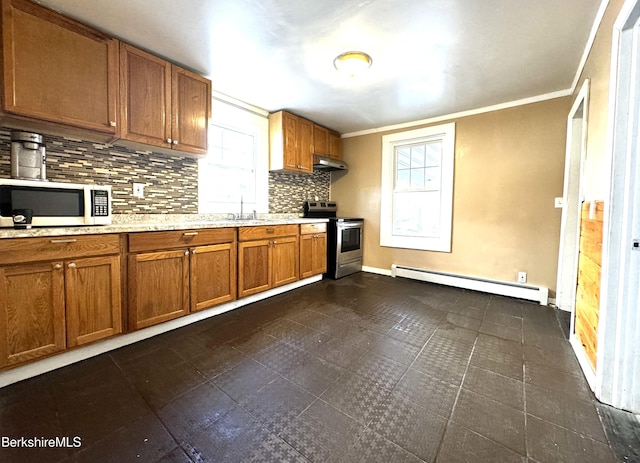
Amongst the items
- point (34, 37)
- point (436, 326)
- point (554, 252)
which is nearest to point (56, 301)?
point (34, 37)

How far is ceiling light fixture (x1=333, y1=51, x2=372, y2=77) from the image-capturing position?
2.11 meters

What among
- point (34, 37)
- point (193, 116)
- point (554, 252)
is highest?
point (34, 37)

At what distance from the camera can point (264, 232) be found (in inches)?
112

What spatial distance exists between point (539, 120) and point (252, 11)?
305 cm

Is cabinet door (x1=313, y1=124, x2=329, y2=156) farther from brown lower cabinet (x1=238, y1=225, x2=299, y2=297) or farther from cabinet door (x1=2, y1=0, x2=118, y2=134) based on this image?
cabinet door (x1=2, y1=0, x2=118, y2=134)

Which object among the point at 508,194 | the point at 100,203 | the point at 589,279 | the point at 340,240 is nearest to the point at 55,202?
the point at 100,203

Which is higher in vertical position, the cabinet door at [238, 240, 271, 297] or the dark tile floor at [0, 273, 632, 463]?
the cabinet door at [238, 240, 271, 297]

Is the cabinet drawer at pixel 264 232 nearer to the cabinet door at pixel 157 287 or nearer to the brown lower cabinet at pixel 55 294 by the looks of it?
the cabinet door at pixel 157 287

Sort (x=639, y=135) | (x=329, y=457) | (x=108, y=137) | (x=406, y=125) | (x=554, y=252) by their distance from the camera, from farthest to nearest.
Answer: (x=406, y=125) → (x=554, y=252) → (x=108, y=137) → (x=639, y=135) → (x=329, y=457)

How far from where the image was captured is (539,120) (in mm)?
2895

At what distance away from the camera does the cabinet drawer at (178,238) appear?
1.93 meters

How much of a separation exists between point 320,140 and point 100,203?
2.88 meters

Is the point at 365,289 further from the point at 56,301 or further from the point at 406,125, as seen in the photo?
the point at 56,301

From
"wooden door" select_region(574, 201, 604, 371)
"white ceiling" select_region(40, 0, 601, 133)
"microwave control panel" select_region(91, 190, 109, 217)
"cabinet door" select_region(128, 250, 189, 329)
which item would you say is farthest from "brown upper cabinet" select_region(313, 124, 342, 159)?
"wooden door" select_region(574, 201, 604, 371)
